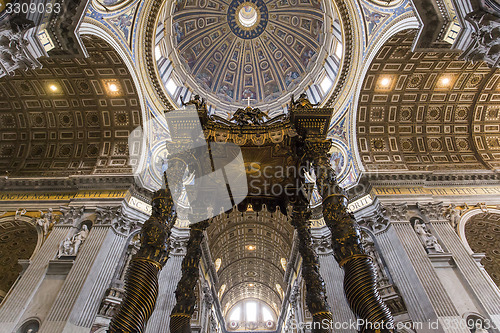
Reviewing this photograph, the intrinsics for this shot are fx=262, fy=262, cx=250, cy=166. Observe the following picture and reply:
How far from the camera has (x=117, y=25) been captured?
1119cm

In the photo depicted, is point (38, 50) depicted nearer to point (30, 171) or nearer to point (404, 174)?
point (30, 171)

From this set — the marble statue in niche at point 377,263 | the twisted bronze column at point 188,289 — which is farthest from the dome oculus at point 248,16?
the twisted bronze column at point 188,289

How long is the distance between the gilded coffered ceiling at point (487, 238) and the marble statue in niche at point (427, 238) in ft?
6.92

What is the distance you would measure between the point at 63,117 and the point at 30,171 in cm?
301

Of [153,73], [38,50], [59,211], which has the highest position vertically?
[153,73]

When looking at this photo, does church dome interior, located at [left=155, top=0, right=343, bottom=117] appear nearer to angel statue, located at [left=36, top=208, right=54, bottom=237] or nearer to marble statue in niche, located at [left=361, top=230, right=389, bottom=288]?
angel statue, located at [left=36, top=208, right=54, bottom=237]

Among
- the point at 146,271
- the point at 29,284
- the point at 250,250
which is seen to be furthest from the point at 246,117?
the point at 250,250

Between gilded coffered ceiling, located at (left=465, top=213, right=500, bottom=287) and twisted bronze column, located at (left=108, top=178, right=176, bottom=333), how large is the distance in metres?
12.1

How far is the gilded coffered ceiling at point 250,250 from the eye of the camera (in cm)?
1911

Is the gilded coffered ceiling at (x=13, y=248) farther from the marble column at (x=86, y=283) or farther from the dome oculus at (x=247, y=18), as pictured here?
the dome oculus at (x=247, y=18)

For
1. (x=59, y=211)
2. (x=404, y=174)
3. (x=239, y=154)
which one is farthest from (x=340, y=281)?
(x=59, y=211)

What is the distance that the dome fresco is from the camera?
20.1 m

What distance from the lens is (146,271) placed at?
4.04 metres

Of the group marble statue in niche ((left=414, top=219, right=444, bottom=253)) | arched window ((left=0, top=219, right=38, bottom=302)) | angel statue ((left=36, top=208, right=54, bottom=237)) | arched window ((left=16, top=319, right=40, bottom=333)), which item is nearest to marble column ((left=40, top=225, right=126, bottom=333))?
arched window ((left=16, top=319, right=40, bottom=333))
